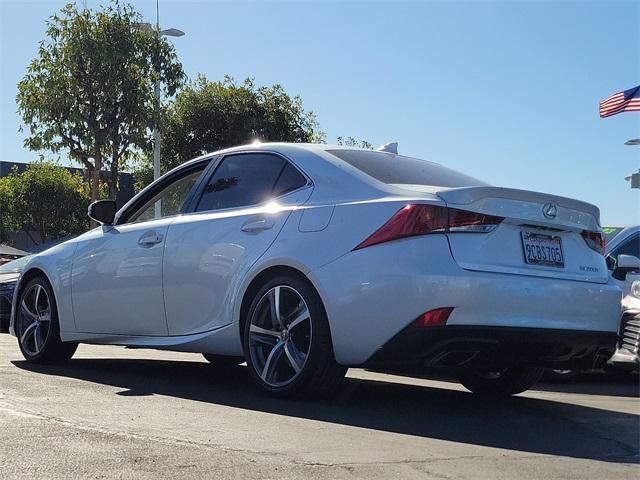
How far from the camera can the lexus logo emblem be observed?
A: 184 inches

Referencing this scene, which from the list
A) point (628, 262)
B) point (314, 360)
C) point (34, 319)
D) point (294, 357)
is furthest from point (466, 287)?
point (34, 319)

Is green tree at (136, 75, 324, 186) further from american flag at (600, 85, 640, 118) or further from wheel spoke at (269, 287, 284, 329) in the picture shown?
wheel spoke at (269, 287, 284, 329)

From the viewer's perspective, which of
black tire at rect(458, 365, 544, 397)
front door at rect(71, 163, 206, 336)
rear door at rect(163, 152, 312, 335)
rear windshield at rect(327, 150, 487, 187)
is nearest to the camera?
rear windshield at rect(327, 150, 487, 187)

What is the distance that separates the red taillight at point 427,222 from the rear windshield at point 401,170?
49 centimetres

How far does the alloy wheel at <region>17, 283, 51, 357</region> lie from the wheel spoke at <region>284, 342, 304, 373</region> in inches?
107

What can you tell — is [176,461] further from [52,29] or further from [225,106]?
[225,106]

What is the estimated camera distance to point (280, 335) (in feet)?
15.8

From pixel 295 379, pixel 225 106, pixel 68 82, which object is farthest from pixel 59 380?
pixel 225 106

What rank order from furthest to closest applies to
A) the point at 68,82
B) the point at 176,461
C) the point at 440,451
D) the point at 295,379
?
the point at 68,82
the point at 295,379
the point at 440,451
the point at 176,461

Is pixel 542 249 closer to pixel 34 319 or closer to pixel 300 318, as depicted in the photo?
pixel 300 318

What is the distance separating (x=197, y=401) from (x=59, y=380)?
1319 mm

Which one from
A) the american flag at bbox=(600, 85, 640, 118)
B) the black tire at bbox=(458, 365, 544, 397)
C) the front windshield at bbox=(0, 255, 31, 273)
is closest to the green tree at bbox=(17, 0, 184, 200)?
the front windshield at bbox=(0, 255, 31, 273)

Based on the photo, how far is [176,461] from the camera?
3322 mm

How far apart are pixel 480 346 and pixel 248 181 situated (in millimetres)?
2037
